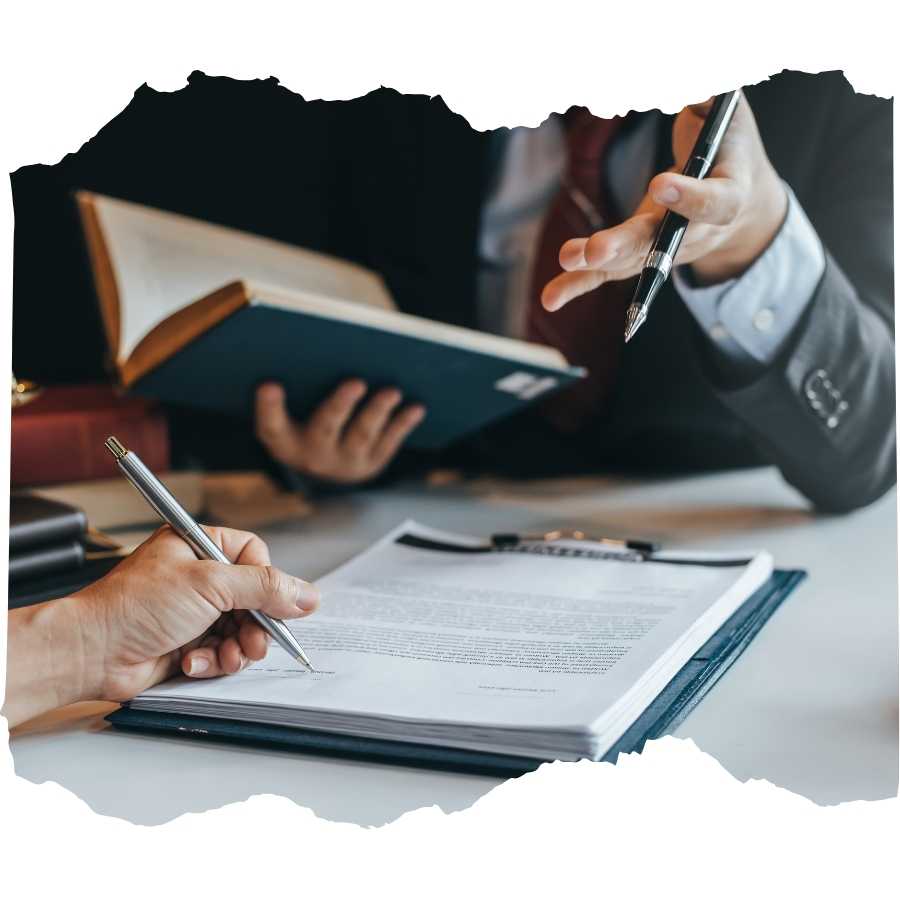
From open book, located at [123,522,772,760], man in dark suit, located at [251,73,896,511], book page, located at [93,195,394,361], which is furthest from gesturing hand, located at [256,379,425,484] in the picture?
open book, located at [123,522,772,760]

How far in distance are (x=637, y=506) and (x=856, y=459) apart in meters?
0.19

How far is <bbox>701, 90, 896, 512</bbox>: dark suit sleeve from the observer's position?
0.70m

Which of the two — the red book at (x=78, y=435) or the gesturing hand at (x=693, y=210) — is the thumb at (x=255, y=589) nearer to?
the gesturing hand at (x=693, y=210)

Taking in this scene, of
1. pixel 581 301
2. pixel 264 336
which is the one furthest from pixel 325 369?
pixel 581 301

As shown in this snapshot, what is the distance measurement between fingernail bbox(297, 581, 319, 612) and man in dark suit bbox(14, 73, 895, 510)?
187 millimetres

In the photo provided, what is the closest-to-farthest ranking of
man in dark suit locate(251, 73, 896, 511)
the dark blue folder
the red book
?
the dark blue folder
man in dark suit locate(251, 73, 896, 511)
the red book

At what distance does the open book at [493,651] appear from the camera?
1.42ft

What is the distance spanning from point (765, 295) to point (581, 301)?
134mm

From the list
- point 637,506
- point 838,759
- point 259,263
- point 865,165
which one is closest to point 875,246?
point 865,165

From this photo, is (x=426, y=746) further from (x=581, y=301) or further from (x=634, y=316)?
(x=581, y=301)

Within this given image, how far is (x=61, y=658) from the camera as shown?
0.48 metres

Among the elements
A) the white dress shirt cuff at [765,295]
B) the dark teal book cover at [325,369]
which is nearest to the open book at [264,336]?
the dark teal book cover at [325,369]

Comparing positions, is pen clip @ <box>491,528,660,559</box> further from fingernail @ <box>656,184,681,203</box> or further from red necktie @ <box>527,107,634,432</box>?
fingernail @ <box>656,184,681,203</box>

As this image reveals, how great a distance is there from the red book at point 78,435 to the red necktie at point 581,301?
0.35 metres
